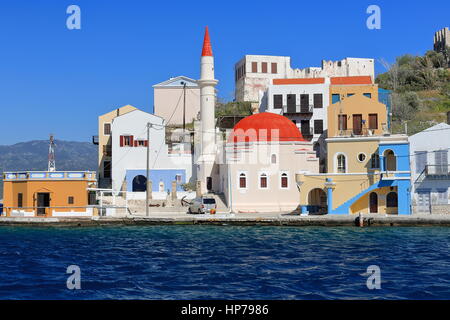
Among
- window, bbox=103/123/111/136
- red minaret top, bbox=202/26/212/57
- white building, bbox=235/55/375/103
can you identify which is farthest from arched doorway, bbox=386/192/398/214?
white building, bbox=235/55/375/103

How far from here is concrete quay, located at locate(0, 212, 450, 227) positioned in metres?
35.4

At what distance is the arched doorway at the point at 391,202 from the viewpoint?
38781 millimetres

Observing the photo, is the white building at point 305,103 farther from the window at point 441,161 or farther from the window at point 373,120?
the window at point 441,161

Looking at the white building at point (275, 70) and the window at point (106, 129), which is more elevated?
the white building at point (275, 70)

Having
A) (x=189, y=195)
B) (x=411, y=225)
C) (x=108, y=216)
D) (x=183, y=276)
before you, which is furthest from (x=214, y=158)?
(x=183, y=276)

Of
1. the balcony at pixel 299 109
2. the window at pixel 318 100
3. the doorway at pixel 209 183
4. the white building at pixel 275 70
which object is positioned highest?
the white building at pixel 275 70

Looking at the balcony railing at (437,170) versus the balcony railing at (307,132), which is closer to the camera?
the balcony railing at (437,170)

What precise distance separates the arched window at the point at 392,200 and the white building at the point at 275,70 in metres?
34.0

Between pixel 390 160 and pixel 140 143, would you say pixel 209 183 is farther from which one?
pixel 390 160

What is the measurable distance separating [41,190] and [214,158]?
1479cm

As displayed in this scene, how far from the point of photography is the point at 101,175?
55500 millimetres

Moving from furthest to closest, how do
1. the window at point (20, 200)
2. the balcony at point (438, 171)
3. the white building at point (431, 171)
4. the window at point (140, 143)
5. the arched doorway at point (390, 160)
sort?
the window at point (140, 143), the window at point (20, 200), the arched doorway at point (390, 160), the white building at point (431, 171), the balcony at point (438, 171)

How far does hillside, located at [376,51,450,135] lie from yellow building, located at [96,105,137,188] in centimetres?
3131

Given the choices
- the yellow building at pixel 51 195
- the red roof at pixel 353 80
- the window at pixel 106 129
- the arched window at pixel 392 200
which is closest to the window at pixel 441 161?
the arched window at pixel 392 200
